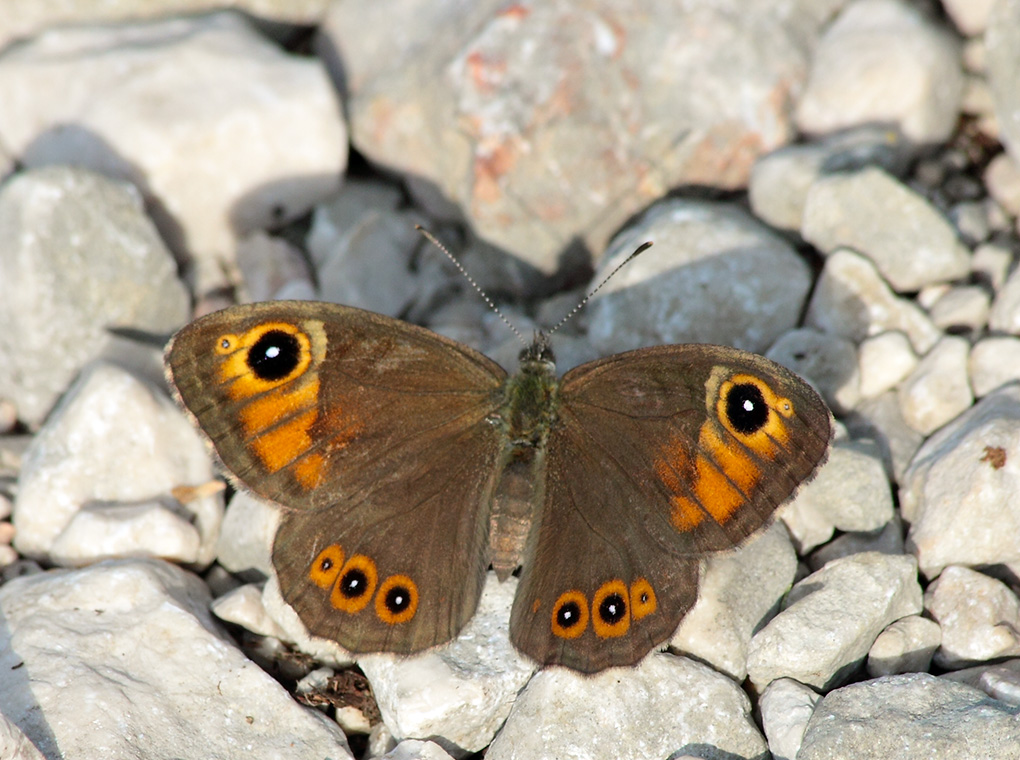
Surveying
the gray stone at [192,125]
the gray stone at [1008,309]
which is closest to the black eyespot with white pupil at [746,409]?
the gray stone at [1008,309]

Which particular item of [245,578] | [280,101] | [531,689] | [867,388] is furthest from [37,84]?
[867,388]

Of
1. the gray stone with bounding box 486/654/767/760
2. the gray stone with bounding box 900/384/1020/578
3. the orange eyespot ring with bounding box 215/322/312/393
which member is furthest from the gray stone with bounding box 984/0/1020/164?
the orange eyespot ring with bounding box 215/322/312/393

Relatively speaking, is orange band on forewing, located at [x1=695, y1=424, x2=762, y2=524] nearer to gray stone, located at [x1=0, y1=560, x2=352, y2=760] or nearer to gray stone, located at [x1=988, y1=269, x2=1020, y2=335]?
gray stone, located at [x1=0, y1=560, x2=352, y2=760]

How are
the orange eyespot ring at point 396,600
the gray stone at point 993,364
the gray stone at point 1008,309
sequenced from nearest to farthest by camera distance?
1. the orange eyespot ring at point 396,600
2. the gray stone at point 993,364
3. the gray stone at point 1008,309

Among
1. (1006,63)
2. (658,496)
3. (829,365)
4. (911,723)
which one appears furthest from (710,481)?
(1006,63)

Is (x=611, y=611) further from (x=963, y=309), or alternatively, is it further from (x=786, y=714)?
(x=963, y=309)

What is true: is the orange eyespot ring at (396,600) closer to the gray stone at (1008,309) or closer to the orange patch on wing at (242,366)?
the orange patch on wing at (242,366)
